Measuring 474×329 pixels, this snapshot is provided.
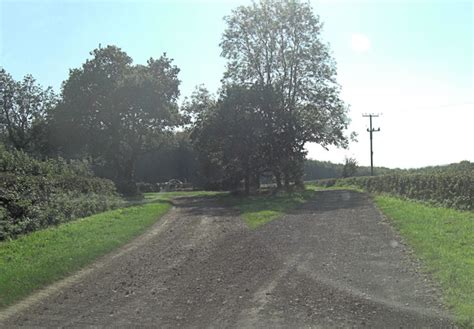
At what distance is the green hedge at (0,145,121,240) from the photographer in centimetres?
1462

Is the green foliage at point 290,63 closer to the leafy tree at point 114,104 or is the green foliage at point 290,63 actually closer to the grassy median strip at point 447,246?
the leafy tree at point 114,104

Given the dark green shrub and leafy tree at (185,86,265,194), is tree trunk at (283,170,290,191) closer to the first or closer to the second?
leafy tree at (185,86,265,194)

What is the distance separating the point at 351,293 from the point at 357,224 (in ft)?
31.2

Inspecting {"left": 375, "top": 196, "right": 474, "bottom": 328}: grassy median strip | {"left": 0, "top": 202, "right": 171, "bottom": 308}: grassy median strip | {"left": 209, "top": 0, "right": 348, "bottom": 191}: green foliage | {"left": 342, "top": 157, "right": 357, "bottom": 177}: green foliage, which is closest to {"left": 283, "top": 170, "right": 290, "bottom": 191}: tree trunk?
{"left": 209, "top": 0, "right": 348, "bottom": 191}: green foliage

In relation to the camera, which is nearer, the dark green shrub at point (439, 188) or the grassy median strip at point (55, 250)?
the grassy median strip at point (55, 250)

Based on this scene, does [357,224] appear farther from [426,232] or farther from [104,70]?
[104,70]

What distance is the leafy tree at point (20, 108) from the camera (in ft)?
199

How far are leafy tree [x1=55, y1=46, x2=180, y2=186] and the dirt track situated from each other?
3314 centimetres

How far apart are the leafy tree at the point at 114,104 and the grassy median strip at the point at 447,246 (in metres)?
30.6

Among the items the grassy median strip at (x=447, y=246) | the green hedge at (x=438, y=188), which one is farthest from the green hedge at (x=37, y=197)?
the green hedge at (x=438, y=188)

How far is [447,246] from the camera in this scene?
458 inches

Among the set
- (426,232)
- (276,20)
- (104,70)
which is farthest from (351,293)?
(104,70)

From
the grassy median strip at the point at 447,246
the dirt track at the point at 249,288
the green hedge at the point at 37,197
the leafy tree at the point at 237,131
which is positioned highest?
the leafy tree at the point at 237,131

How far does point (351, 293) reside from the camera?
817 cm
